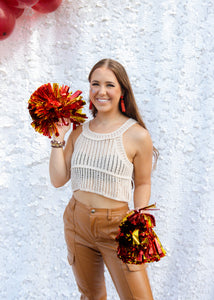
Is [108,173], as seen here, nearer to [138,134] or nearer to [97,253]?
[138,134]

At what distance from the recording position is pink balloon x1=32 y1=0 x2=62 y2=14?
4.87ft

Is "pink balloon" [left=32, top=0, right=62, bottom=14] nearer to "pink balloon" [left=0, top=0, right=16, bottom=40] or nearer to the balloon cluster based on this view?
the balloon cluster

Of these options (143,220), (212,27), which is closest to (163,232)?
(143,220)

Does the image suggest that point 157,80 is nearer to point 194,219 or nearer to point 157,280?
point 194,219

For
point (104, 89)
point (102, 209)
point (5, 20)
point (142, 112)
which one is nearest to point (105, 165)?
point (102, 209)

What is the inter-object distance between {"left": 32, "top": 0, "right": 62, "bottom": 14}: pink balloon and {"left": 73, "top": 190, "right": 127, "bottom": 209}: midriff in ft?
2.76

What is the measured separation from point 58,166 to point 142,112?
0.62m

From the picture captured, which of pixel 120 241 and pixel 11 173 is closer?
pixel 120 241

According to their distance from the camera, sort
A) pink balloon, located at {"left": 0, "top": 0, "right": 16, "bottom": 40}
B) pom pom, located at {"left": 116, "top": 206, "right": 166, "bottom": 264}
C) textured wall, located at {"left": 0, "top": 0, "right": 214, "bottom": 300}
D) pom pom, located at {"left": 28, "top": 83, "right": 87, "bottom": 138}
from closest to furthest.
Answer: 1. pom pom, located at {"left": 116, "top": 206, "right": 166, "bottom": 264}
2. pom pom, located at {"left": 28, "top": 83, "right": 87, "bottom": 138}
3. pink balloon, located at {"left": 0, "top": 0, "right": 16, "bottom": 40}
4. textured wall, located at {"left": 0, "top": 0, "right": 214, "bottom": 300}

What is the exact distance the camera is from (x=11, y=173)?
1.77 meters

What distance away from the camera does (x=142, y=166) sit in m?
1.16

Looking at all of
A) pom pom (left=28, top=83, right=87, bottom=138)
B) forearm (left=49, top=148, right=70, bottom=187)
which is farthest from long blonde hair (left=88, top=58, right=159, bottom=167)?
forearm (left=49, top=148, right=70, bottom=187)

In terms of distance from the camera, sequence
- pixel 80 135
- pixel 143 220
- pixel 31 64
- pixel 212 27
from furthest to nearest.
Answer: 1. pixel 31 64
2. pixel 212 27
3. pixel 80 135
4. pixel 143 220

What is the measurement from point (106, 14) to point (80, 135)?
0.73 m
